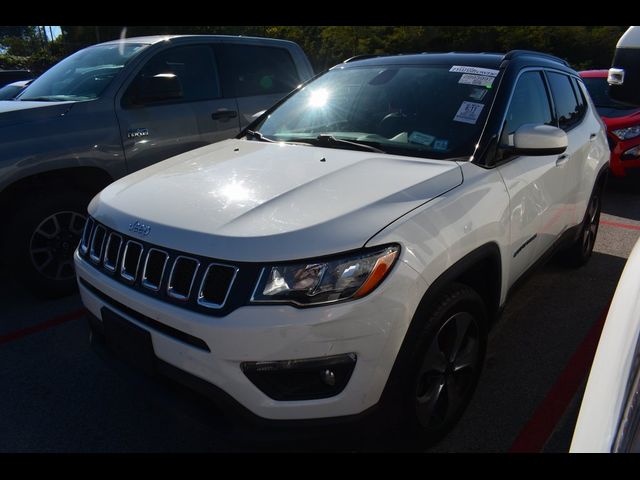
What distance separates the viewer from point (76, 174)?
385 cm

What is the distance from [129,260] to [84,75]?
2866 mm

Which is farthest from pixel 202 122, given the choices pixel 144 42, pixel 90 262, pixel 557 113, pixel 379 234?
pixel 379 234

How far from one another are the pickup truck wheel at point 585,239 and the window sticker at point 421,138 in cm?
204

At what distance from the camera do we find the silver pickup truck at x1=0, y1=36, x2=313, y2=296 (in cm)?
359

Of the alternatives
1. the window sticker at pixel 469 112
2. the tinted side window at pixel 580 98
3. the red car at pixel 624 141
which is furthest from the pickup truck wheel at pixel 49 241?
the red car at pixel 624 141

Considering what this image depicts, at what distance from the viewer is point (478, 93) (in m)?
2.76

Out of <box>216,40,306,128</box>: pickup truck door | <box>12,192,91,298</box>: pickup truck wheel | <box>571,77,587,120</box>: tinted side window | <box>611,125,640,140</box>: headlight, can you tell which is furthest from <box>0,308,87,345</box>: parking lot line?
<box>611,125,640,140</box>: headlight

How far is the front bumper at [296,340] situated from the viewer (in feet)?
5.78

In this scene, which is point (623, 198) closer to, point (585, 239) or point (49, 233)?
point (585, 239)

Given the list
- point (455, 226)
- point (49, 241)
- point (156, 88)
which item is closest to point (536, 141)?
point (455, 226)

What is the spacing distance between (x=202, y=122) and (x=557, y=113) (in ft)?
9.27

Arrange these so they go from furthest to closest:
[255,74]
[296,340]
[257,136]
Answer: [255,74], [257,136], [296,340]

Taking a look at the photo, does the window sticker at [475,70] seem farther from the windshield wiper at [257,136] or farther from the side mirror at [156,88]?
the side mirror at [156,88]

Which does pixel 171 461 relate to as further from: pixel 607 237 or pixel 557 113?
pixel 607 237
